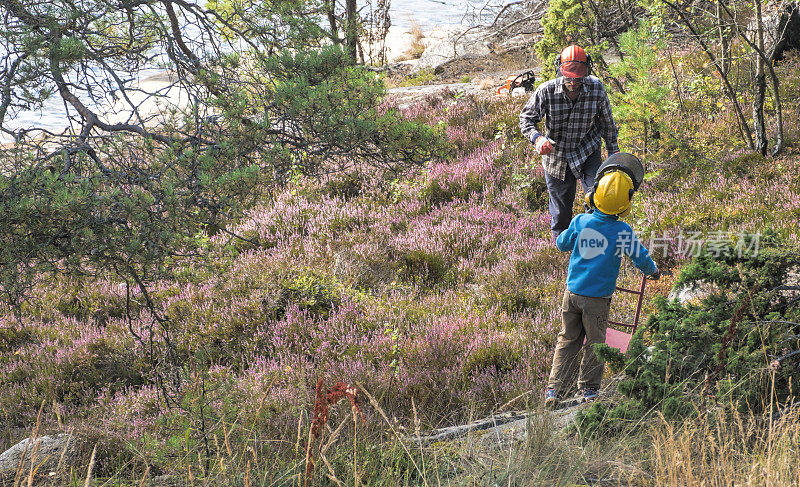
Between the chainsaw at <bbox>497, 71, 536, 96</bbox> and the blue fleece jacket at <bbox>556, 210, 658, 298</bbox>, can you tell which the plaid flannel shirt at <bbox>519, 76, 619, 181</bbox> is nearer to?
the blue fleece jacket at <bbox>556, 210, 658, 298</bbox>

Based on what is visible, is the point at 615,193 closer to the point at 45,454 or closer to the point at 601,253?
the point at 601,253

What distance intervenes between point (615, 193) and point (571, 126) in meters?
1.89

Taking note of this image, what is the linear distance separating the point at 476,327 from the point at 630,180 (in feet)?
6.27

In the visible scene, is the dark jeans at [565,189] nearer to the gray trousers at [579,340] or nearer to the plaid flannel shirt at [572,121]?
the plaid flannel shirt at [572,121]

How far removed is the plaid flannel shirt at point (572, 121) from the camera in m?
5.30

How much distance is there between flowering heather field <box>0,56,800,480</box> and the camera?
13.5 ft

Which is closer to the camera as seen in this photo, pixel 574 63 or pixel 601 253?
pixel 601 253

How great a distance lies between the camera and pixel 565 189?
5.71 meters

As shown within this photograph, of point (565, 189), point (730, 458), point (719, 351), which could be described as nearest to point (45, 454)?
point (730, 458)

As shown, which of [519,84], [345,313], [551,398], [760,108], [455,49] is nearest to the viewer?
[551,398]

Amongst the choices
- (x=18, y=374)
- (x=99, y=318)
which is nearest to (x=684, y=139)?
(x=99, y=318)

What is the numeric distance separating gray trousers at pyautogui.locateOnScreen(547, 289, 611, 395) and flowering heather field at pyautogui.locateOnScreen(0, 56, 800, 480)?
0.20 m

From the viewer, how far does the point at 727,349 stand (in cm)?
305

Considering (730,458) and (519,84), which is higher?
(519,84)
